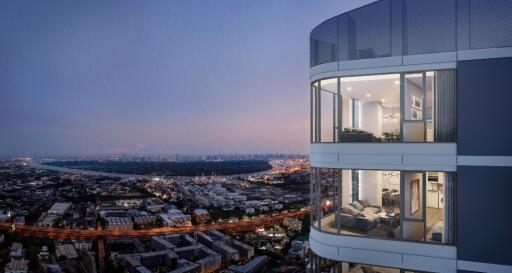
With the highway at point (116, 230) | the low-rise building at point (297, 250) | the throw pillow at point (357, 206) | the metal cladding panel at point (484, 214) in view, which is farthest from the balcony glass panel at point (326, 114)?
the highway at point (116, 230)

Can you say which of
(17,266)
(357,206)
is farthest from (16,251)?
(357,206)

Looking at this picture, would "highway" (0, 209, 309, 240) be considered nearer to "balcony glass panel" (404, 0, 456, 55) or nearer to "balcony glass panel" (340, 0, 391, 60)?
"balcony glass panel" (340, 0, 391, 60)

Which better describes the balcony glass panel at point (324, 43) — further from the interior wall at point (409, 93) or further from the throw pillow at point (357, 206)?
the throw pillow at point (357, 206)

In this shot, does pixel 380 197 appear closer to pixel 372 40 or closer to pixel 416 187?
pixel 416 187

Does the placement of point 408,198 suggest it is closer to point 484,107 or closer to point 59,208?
point 484,107

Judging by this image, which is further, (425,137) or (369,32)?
(369,32)

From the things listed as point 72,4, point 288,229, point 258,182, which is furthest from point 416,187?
point 258,182
